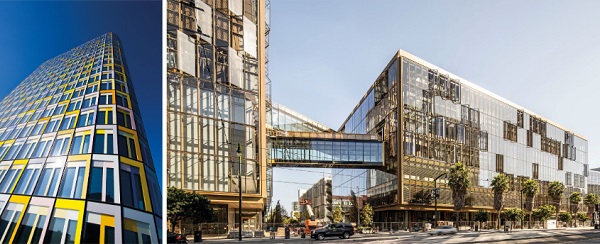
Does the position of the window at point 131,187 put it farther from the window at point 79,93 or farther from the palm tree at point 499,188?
the palm tree at point 499,188

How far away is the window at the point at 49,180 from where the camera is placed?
4.55m

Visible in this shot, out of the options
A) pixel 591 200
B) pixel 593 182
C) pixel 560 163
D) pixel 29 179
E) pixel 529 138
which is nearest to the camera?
pixel 29 179

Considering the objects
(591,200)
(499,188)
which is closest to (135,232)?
(499,188)

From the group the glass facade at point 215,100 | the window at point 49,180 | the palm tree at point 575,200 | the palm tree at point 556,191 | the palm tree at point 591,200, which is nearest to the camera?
the window at point 49,180

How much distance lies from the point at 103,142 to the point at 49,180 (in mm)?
642

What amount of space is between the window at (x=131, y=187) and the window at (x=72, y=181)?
396mm

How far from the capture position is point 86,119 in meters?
4.71

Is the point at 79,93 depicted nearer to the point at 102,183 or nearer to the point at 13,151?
the point at 13,151

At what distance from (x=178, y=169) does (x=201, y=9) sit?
1069 cm

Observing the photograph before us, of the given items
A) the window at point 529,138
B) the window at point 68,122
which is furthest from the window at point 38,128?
the window at point 529,138

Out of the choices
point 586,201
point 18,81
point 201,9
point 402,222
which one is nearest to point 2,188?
point 18,81

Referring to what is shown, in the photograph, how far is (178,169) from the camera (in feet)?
97.0

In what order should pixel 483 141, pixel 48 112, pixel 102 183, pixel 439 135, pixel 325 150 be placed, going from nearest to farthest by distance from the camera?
pixel 102 183
pixel 48 112
pixel 439 135
pixel 325 150
pixel 483 141

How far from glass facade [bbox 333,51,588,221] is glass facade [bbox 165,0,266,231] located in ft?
62.0
